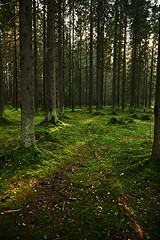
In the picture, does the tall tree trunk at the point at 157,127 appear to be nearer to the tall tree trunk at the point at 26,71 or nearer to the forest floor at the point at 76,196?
the forest floor at the point at 76,196

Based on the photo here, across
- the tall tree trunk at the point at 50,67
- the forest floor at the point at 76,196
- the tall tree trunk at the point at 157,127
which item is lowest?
the forest floor at the point at 76,196

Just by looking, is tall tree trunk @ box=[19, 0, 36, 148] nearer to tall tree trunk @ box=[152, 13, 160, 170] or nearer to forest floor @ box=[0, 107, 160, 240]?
forest floor @ box=[0, 107, 160, 240]

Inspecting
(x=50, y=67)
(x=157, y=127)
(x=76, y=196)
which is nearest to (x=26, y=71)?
(x=76, y=196)

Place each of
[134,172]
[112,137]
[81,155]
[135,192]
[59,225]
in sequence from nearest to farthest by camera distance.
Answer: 1. [59,225]
2. [135,192]
3. [134,172]
4. [81,155]
5. [112,137]

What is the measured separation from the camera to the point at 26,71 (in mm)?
4875

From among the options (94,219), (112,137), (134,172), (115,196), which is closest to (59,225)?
(94,219)

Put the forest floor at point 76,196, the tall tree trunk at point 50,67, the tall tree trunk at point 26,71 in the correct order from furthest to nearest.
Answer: the tall tree trunk at point 50,67
the tall tree trunk at point 26,71
the forest floor at point 76,196

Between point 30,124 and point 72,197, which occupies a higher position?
point 30,124

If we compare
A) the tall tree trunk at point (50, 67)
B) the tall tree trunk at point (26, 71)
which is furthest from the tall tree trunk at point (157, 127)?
the tall tree trunk at point (50, 67)

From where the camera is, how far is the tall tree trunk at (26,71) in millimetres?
4707

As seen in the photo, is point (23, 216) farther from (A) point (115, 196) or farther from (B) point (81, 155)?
(B) point (81, 155)

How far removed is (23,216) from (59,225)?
81 centimetres

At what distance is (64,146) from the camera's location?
700 cm

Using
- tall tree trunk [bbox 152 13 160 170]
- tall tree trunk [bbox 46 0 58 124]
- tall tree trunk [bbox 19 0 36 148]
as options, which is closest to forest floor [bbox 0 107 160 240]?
tall tree trunk [bbox 152 13 160 170]
